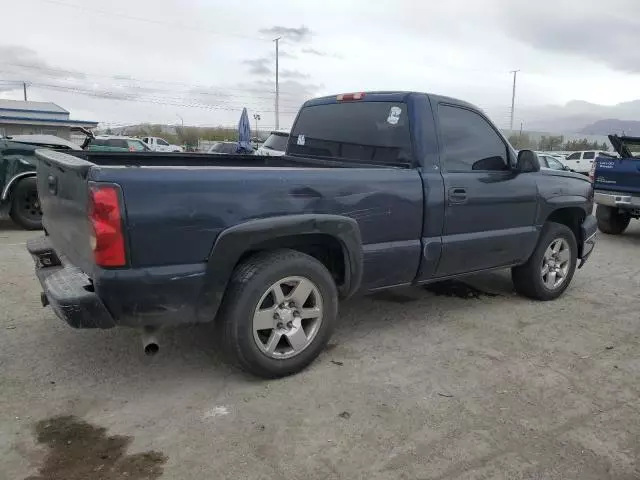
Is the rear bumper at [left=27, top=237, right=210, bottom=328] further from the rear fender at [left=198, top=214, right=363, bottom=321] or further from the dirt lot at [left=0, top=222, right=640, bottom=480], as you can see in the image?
the dirt lot at [left=0, top=222, right=640, bottom=480]

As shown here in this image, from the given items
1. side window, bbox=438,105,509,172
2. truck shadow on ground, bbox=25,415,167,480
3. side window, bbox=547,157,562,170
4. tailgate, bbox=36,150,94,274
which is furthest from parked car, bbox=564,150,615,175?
truck shadow on ground, bbox=25,415,167,480

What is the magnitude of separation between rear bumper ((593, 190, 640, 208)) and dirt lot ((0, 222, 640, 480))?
16.6 ft

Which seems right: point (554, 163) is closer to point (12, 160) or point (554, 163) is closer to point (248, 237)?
point (12, 160)

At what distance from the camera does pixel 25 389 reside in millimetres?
3361

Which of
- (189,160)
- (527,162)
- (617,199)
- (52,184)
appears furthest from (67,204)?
(617,199)

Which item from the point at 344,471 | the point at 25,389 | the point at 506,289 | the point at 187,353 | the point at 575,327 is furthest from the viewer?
the point at 506,289

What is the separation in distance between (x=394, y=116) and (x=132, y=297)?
7.88 ft

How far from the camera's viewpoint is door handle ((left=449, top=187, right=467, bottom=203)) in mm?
4223

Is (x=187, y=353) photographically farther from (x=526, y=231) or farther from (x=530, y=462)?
(x=526, y=231)

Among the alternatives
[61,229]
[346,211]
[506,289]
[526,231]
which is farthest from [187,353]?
[506,289]

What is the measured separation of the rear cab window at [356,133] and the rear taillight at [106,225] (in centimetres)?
214

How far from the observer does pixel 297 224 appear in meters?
3.35

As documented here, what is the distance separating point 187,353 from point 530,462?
2354 millimetres

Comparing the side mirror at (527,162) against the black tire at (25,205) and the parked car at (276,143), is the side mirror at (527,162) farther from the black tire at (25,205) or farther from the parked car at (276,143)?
the parked car at (276,143)
